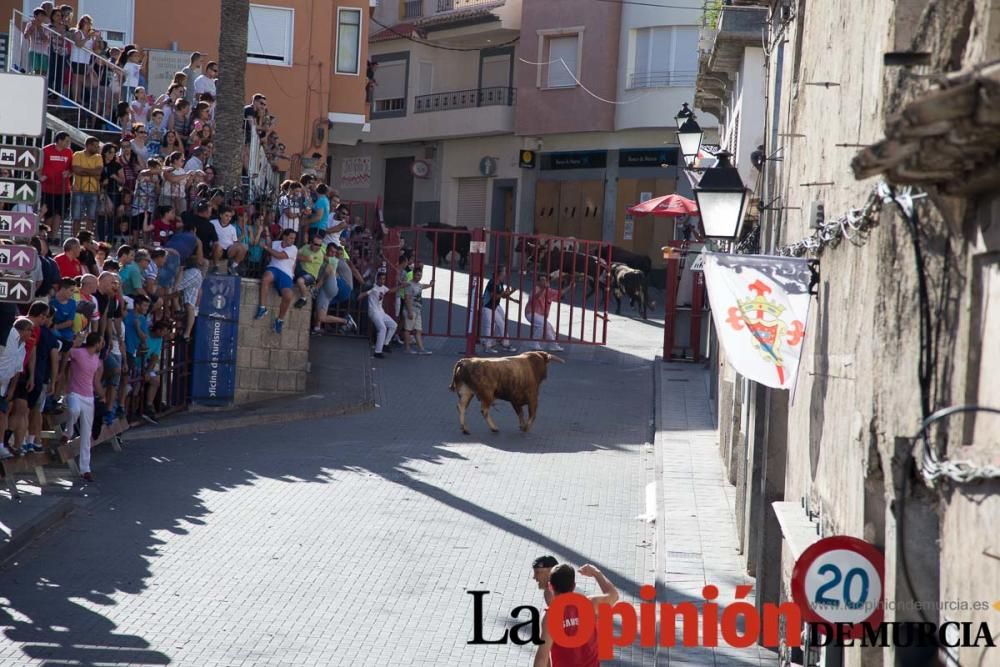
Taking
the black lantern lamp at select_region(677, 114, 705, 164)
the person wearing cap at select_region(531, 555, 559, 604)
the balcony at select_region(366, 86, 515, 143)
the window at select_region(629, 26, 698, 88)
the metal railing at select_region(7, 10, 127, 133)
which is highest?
the window at select_region(629, 26, 698, 88)

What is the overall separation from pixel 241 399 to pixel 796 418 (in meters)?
11.9

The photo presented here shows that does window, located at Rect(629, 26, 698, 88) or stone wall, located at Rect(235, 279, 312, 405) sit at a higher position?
window, located at Rect(629, 26, 698, 88)

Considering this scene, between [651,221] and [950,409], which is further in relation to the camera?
[651,221]

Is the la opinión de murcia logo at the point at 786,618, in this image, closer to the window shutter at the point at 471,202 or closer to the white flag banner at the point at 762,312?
the white flag banner at the point at 762,312

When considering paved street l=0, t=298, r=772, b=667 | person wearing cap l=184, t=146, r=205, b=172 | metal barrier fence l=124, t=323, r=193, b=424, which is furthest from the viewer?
person wearing cap l=184, t=146, r=205, b=172

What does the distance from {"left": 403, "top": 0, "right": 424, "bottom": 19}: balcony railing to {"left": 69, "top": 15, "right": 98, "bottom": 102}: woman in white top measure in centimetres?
2482

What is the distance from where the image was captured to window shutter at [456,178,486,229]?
44438 mm

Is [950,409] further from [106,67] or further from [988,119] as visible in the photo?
[106,67]

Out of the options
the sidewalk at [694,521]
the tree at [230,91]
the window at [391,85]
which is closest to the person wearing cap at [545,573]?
the sidewalk at [694,521]

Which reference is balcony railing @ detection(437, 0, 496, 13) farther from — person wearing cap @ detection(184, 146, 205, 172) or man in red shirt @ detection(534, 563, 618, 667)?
man in red shirt @ detection(534, 563, 618, 667)

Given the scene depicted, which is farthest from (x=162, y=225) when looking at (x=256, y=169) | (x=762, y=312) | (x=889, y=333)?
(x=889, y=333)

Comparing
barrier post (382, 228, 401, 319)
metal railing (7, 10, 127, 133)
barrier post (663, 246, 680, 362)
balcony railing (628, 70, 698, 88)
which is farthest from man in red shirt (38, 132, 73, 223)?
balcony railing (628, 70, 698, 88)

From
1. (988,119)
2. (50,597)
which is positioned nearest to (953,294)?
(988,119)

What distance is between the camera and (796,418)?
873 centimetres
